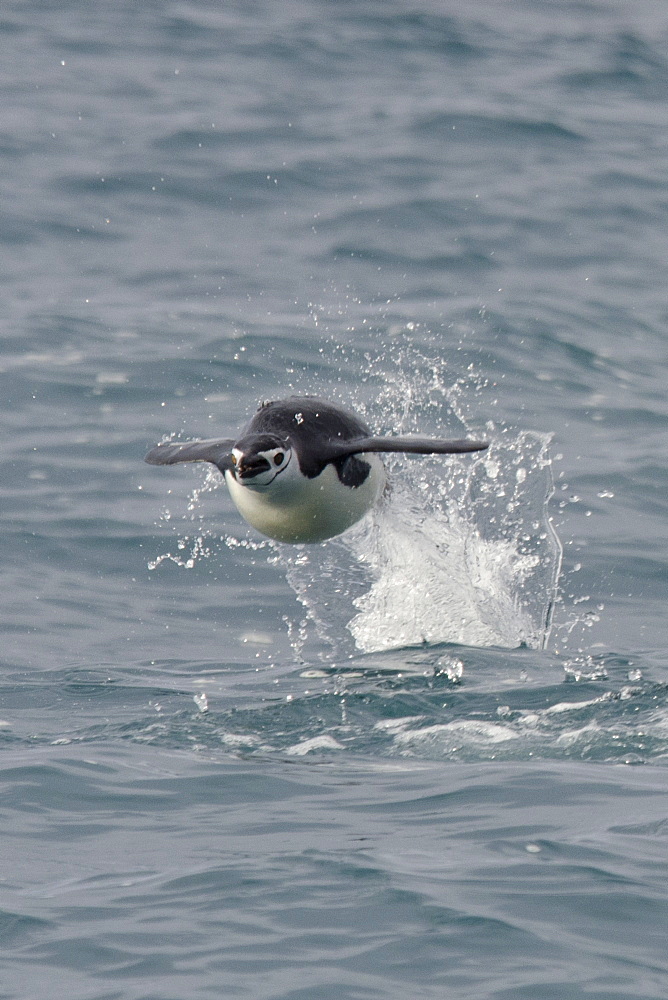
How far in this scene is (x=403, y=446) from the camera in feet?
26.8

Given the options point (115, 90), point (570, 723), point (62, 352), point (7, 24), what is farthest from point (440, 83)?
point (570, 723)

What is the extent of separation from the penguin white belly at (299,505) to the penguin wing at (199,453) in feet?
0.45

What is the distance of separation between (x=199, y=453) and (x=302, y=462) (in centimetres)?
88

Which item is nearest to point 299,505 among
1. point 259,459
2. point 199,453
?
point 259,459

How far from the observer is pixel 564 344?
16156 millimetres

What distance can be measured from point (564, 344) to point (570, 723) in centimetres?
866

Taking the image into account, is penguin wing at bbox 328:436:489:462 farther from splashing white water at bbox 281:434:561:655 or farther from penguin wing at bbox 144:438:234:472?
splashing white water at bbox 281:434:561:655

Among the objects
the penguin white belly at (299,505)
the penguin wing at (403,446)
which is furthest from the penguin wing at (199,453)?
the penguin wing at (403,446)

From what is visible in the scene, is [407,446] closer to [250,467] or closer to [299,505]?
[299,505]

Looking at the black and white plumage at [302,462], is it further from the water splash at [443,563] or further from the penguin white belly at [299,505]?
the water splash at [443,563]

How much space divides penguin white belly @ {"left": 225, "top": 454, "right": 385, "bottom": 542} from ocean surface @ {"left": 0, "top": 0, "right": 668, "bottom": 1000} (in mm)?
1056

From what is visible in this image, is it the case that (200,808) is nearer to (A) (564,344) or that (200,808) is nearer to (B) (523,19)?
(A) (564,344)

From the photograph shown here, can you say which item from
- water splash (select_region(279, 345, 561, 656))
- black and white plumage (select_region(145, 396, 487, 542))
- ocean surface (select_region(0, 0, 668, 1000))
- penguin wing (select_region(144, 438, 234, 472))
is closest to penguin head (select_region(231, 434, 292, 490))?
black and white plumage (select_region(145, 396, 487, 542))

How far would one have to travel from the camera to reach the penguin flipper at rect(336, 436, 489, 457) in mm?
8031
